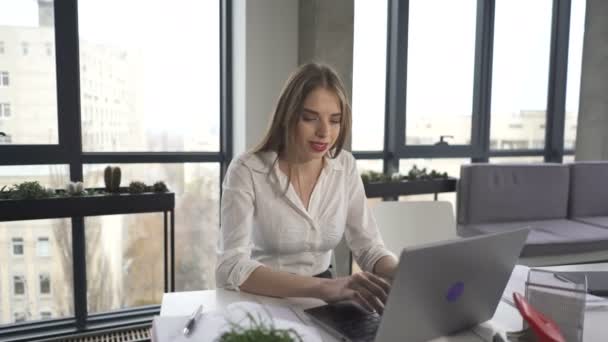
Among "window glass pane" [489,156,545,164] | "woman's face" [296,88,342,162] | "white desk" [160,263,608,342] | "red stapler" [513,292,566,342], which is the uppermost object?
"woman's face" [296,88,342,162]

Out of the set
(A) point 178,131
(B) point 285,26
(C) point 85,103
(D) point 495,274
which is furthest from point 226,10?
(D) point 495,274

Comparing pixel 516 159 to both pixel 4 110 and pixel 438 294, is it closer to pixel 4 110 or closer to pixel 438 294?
pixel 438 294

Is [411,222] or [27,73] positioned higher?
[27,73]

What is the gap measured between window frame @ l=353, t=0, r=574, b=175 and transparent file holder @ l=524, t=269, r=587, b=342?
2.45 metres

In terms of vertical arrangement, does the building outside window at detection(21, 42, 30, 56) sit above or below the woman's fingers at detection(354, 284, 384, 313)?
above

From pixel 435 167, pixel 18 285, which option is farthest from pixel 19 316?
pixel 435 167

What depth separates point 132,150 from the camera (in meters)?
2.62

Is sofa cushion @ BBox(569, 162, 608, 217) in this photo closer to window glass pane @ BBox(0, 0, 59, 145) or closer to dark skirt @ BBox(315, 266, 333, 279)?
dark skirt @ BBox(315, 266, 333, 279)

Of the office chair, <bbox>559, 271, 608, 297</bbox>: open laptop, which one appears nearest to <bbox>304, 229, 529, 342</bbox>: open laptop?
<bbox>559, 271, 608, 297</bbox>: open laptop

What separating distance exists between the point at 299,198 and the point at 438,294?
0.64m

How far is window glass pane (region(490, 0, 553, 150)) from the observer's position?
3781mm

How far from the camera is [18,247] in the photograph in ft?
7.77

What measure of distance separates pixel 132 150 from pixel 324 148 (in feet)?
5.55

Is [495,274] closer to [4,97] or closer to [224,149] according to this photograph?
[224,149]
